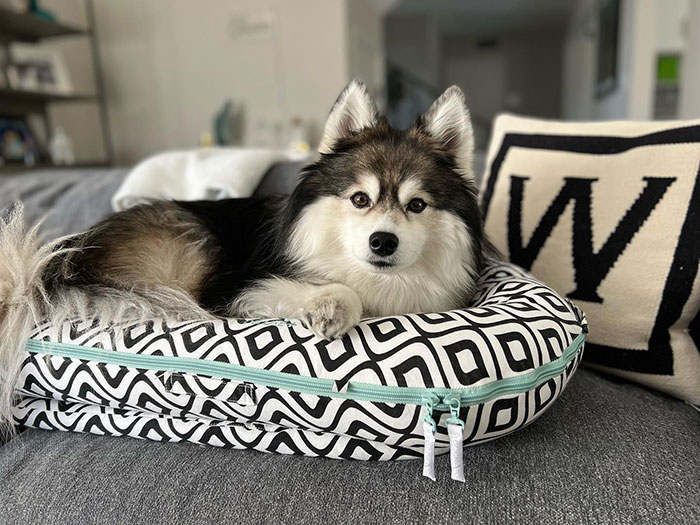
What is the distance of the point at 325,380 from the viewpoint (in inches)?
29.4

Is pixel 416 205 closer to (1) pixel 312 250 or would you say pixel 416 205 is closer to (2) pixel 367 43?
(1) pixel 312 250

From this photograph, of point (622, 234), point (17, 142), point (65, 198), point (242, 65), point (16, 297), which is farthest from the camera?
point (242, 65)

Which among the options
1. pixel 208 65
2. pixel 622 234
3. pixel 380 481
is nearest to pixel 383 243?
pixel 380 481

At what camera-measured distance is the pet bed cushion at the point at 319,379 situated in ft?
2.40

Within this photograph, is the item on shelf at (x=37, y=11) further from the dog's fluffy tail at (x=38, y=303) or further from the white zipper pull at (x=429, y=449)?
the white zipper pull at (x=429, y=449)

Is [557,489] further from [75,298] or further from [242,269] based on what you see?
[75,298]

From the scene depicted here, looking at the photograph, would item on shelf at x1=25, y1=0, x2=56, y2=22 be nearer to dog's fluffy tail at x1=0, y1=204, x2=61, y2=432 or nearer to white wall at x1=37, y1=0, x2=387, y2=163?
white wall at x1=37, y1=0, x2=387, y2=163

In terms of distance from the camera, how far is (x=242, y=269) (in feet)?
3.67

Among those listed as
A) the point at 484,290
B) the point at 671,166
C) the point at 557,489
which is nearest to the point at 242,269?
the point at 484,290

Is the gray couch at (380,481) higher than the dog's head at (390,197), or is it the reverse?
the dog's head at (390,197)

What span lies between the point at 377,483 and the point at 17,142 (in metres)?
3.83

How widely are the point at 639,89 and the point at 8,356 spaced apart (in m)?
4.35

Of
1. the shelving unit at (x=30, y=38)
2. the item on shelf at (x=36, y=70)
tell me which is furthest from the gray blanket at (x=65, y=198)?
the item on shelf at (x=36, y=70)

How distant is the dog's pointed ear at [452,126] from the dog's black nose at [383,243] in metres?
0.28
